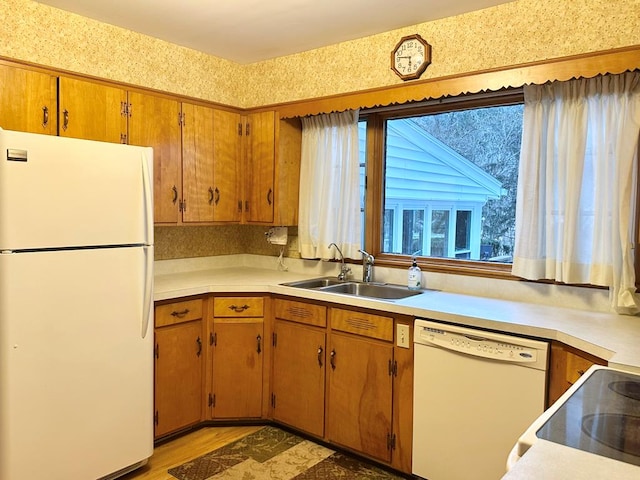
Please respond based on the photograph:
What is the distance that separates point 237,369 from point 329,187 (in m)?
1.37

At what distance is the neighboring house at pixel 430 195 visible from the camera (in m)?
2.96

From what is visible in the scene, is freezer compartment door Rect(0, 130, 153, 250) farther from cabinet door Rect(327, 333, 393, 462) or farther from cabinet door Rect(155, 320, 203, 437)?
cabinet door Rect(327, 333, 393, 462)

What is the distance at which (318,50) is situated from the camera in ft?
10.8

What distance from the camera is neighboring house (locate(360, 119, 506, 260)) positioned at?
2.96 metres

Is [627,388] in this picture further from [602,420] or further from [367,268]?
[367,268]

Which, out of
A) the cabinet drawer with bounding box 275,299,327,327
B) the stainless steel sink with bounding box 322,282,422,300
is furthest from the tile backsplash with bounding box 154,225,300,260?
the cabinet drawer with bounding box 275,299,327,327

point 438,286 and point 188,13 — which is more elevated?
point 188,13

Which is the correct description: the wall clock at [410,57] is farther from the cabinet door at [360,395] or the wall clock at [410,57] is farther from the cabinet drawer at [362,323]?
the cabinet door at [360,395]

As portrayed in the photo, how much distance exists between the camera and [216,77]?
3.61 metres

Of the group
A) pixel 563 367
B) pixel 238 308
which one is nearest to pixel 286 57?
pixel 238 308

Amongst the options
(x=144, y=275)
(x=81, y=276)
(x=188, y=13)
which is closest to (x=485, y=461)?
(x=144, y=275)

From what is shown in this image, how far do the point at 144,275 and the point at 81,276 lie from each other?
0.32 meters

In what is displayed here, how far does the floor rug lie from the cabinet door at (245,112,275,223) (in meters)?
1.52

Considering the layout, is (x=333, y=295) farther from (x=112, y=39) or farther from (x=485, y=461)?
(x=112, y=39)
